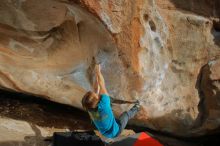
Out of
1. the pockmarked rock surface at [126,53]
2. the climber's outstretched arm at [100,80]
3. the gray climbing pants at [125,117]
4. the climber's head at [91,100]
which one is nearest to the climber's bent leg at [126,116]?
the gray climbing pants at [125,117]

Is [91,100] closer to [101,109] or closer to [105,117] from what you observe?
[101,109]

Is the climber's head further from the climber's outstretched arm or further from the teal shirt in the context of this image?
the climber's outstretched arm

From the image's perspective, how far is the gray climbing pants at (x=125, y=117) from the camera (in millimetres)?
4949

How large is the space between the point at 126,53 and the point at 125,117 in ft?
2.73

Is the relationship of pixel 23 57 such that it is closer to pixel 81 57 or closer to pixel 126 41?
pixel 81 57

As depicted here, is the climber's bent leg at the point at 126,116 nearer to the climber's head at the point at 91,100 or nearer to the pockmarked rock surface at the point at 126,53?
the pockmarked rock surface at the point at 126,53

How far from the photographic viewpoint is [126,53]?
4961mm

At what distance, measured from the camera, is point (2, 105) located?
5926 millimetres

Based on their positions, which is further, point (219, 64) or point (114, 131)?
point (219, 64)

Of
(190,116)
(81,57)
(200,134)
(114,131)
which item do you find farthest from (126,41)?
(200,134)

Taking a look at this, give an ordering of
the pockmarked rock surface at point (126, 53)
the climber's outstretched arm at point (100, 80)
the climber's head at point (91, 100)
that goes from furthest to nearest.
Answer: the pockmarked rock surface at point (126, 53) < the climber's outstretched arm at point (100, 80) < the climber's head at point (91, 100)

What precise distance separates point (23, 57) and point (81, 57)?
793mm

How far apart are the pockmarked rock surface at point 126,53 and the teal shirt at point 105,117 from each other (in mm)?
788

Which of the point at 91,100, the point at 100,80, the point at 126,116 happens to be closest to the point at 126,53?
the point at 100,80
